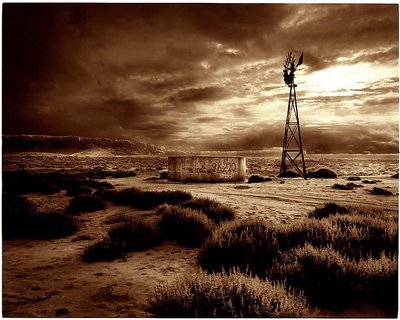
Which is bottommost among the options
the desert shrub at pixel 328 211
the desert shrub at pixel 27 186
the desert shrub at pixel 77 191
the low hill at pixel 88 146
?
the desert shrub at pixel 328 211

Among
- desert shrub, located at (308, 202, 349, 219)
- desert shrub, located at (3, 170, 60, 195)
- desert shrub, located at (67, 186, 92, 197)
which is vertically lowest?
desert shrub, located at (308, 202, 349, 219)

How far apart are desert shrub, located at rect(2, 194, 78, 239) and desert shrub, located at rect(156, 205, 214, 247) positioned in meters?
2.08

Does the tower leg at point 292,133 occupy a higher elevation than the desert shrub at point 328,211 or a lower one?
higher

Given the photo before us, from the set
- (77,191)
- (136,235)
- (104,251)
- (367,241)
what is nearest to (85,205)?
(77,191)

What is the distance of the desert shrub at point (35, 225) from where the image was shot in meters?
5.84

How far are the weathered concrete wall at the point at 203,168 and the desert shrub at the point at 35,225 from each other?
1070 cm

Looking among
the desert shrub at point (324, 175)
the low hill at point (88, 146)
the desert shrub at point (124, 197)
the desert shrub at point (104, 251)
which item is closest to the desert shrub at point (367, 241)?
the desert shrub at point (104, 251)

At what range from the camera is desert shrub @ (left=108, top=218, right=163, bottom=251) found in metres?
5.05

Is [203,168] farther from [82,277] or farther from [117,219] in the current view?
[82,277]

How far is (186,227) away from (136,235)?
1.00m

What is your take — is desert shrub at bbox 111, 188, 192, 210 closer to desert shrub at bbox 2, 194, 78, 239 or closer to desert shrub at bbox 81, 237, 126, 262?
desert shrub at bbox 2, 194, 78, 239

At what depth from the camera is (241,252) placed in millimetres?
4117

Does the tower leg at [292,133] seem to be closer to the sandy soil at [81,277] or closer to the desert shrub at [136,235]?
the desert shrub at [136,235]

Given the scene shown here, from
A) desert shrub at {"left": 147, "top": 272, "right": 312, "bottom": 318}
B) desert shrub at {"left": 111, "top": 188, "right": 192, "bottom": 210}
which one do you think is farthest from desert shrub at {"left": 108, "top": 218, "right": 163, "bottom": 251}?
desert shrub at {"left": 111, "top": 188, "right": 192, "bottom": 210}
